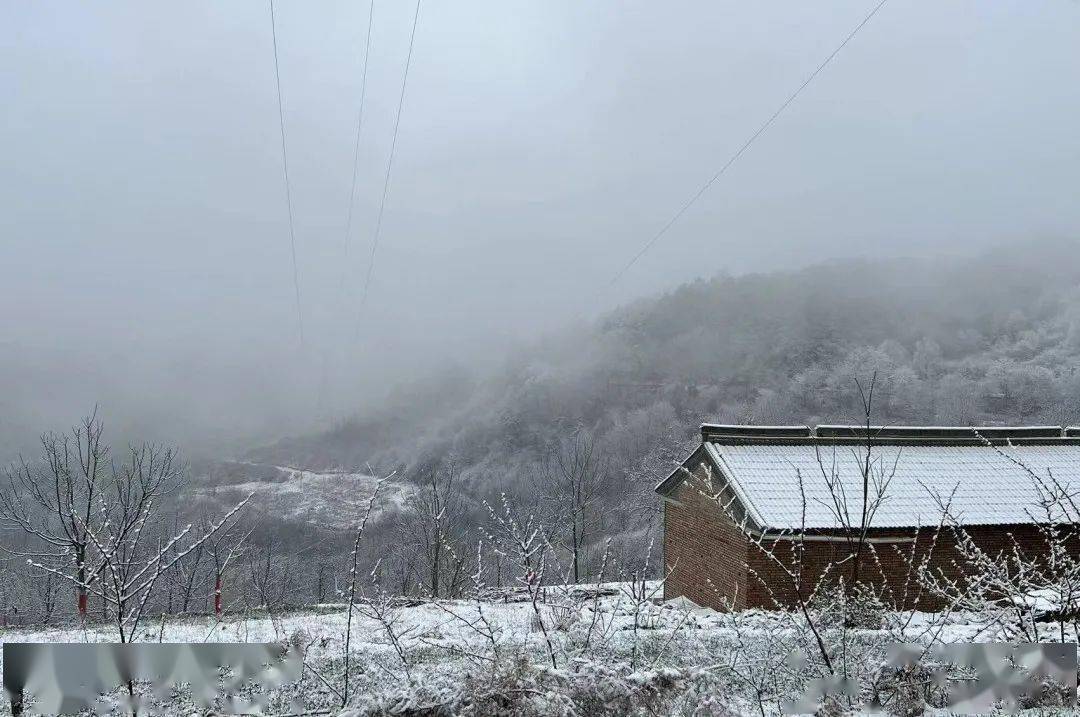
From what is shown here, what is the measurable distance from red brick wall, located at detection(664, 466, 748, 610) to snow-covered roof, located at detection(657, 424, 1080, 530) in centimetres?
87

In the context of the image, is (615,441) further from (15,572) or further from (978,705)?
(978,705)

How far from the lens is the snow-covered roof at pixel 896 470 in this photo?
1758 cm

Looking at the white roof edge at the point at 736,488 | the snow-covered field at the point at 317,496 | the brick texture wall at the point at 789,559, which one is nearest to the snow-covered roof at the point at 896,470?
the white roof edge at the point at 736,488

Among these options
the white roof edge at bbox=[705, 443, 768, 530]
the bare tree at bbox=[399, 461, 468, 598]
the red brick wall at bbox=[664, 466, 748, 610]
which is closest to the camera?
the white roof edge at bbox=[705, 443, 768, 530]

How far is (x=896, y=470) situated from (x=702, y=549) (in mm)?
6079

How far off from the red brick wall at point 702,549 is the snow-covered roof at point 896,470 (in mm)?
867

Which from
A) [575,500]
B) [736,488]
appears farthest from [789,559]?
[575,500]

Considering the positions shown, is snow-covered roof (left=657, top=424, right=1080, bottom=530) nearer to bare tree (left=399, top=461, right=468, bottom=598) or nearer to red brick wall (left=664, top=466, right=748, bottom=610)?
red brick wall (left=664, top=466, right=748, bottom=610)

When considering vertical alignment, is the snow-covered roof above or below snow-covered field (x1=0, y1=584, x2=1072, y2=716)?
above

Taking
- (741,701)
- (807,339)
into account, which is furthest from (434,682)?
(807,339)

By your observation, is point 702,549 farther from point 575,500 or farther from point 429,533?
point 429,533

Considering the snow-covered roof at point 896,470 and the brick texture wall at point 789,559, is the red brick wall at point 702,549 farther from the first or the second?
the snow-covered roof at point 896,470

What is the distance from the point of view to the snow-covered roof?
1758 centimetres

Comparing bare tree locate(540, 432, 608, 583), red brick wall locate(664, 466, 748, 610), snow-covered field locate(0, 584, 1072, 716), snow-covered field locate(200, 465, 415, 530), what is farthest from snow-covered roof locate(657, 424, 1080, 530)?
snow-covered field locate(200, 465, 415, 530)
